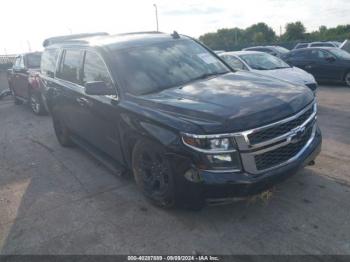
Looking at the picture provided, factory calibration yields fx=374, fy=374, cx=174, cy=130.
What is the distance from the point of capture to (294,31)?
6162cm

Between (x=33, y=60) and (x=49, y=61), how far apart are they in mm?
4930

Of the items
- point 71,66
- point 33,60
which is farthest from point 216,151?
point 33,60

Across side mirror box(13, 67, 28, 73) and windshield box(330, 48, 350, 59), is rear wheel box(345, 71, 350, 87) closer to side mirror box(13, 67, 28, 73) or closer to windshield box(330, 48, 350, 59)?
windshield box(330, 48, 350, 59)

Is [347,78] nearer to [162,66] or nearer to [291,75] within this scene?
[291,75]

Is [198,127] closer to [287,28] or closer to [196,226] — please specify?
[196,226]

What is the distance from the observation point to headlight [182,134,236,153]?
3.40 metres

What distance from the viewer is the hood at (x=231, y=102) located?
3418mm

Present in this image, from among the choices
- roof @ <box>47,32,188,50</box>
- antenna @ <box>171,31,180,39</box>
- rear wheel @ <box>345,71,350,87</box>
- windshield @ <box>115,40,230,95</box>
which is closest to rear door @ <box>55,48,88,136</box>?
roof @ <box>47,32,188,50</box>

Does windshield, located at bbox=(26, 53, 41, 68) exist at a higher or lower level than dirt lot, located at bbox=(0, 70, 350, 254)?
higher

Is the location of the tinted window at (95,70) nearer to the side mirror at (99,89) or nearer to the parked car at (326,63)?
the side mirror at (99,89)

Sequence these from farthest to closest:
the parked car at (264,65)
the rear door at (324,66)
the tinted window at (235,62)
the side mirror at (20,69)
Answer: the rear door at (324,66) → the side mirror at (20,69) → the tinted window at (235,62) → the parked car at (264,65)

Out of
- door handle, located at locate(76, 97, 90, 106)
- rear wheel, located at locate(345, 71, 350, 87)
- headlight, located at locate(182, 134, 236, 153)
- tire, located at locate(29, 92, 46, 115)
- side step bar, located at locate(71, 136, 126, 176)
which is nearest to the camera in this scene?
headlight, located at locate(182, 134, 236, 153)

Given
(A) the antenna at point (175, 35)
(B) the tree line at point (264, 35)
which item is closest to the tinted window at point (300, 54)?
(A) the antenna at point (175, 35)

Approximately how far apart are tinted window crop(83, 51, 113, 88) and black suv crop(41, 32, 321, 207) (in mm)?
15
